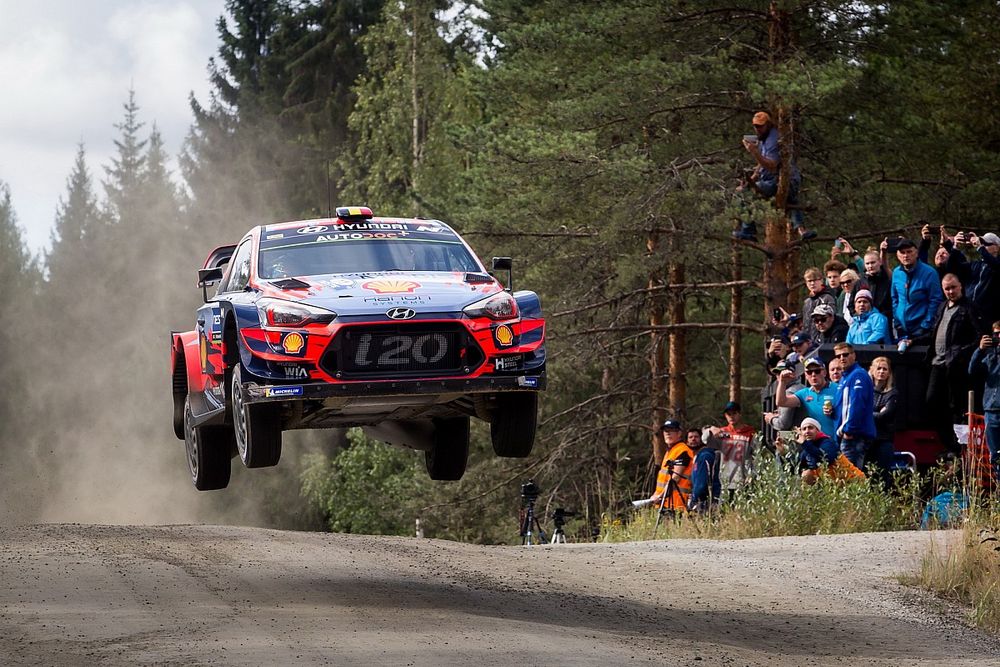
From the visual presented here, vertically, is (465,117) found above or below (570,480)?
above

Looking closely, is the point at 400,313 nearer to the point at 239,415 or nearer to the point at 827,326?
the point at 239,415

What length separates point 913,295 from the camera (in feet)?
57.4

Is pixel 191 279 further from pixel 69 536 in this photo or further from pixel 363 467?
pixel 69 536

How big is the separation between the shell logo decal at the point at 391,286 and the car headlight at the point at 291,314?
450 millimetres

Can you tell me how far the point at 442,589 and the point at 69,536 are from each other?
5079 millimetres

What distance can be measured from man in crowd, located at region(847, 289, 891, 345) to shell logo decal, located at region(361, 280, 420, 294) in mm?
8208

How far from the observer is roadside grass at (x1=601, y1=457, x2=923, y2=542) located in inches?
689

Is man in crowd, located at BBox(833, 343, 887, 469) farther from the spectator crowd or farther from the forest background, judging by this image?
the forest background

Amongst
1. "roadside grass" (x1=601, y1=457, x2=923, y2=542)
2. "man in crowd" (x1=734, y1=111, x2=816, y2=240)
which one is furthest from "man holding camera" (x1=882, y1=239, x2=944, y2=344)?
"man in crowd" (x1=734, y1=111, x2=816, y2=240)

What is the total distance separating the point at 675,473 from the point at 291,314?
34.8 feet

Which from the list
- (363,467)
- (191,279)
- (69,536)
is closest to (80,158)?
(191,279)

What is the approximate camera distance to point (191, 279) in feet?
206

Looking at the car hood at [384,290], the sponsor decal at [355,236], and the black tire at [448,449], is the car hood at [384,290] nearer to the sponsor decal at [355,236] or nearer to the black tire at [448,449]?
the sponsor decal at [355,236]

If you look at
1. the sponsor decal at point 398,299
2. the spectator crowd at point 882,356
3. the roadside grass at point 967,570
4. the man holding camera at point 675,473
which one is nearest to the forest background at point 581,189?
the man holding camera at point 675,473
